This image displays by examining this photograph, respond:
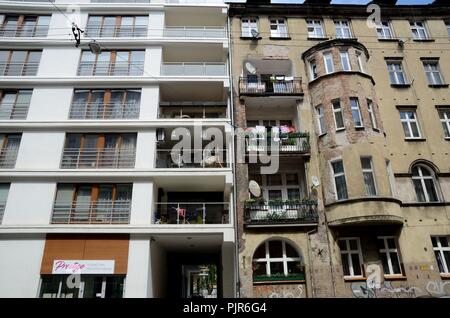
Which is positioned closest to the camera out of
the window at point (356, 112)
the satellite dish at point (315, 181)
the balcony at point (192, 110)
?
the satellite dish at point (315, 181)

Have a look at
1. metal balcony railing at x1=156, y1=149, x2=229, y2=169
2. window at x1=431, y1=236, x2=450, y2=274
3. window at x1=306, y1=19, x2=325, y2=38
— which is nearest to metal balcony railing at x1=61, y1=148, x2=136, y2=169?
metal balcony railing at x1=156, y1=149, x2=229, y2=169

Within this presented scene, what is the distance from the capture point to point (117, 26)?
1889cm

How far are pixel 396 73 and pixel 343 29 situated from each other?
443 centimetres

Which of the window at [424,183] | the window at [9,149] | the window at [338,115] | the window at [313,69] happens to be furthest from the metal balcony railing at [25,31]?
the window at [424,183]

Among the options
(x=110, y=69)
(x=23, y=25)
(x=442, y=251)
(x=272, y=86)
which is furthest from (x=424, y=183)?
→ (x=23, y=25)

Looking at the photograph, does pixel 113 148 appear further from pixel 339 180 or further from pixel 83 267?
pixel 339 180

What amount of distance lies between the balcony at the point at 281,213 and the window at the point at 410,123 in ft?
23.4

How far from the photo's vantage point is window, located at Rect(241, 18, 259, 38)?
764 inches

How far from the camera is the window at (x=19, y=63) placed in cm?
1759

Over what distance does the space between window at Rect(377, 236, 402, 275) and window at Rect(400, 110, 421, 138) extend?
6059 millimetres

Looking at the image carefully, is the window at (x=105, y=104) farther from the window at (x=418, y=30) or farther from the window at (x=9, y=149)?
the window at (x=418, y=30)

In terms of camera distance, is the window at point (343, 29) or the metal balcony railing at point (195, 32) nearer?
the metal balcony railing at point (195, 32)
